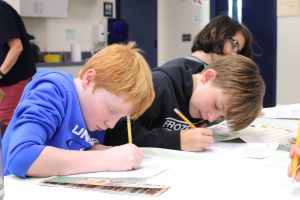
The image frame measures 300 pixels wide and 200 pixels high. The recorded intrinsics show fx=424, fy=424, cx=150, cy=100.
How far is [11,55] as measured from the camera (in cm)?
259

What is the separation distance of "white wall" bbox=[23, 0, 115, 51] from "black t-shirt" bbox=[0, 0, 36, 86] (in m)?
1.31

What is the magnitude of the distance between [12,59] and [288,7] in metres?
2.47

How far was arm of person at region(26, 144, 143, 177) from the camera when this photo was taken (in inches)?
34.3

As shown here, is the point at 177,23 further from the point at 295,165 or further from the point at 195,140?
the point at 295,165

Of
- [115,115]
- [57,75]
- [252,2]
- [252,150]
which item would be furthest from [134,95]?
[252,2]

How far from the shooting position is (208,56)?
6.62 ft

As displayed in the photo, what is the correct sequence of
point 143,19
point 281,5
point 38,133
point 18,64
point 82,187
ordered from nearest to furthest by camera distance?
point 82,187, point 38,133, point 18,64, point 281,5, point 143,19

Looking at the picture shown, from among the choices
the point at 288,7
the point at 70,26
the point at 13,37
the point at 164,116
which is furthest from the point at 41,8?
the point at 164,116

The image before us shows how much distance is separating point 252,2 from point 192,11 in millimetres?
862

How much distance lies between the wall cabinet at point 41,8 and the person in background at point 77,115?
9.07ft

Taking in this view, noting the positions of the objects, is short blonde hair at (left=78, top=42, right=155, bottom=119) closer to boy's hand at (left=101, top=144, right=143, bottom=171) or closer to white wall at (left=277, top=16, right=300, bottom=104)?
boy's hand at (left=101, top=144, right=143, bottom=171)

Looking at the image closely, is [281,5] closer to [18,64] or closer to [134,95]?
[18,64]

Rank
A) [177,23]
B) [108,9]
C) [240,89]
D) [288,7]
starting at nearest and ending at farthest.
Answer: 1. [240,89]
2. [288,7]
3. [108,9]
4. [177,23]

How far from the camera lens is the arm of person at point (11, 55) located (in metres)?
2.58
